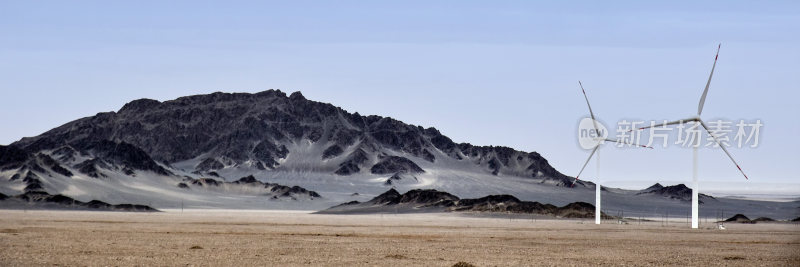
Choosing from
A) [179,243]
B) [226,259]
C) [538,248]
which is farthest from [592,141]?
[226,259]

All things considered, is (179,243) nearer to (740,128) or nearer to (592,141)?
(740,128)

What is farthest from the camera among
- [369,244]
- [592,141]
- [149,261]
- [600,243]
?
[592,141]

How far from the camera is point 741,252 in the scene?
79125 mm

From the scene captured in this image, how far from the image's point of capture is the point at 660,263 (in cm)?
6366

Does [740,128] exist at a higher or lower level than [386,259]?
higher

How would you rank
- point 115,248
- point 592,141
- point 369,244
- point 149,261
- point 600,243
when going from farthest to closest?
1. point 592,141
2. point 600,243
3. point 369,244
4. point 115,248
5. point 149,261

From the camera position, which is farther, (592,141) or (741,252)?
(592,141)

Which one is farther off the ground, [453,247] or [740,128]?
[740,128]

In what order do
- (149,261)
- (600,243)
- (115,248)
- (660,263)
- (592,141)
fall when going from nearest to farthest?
(149,261), (660,263), (115,248), (600,243), (592,141)

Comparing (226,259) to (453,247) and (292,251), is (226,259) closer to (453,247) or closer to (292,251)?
(292,251)

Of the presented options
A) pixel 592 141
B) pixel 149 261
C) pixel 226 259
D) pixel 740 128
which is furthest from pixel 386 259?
pixel 592 141

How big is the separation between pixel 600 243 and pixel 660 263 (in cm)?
2889

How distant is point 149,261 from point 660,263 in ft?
96.3

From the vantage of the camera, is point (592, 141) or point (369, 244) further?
point (592, 141)
